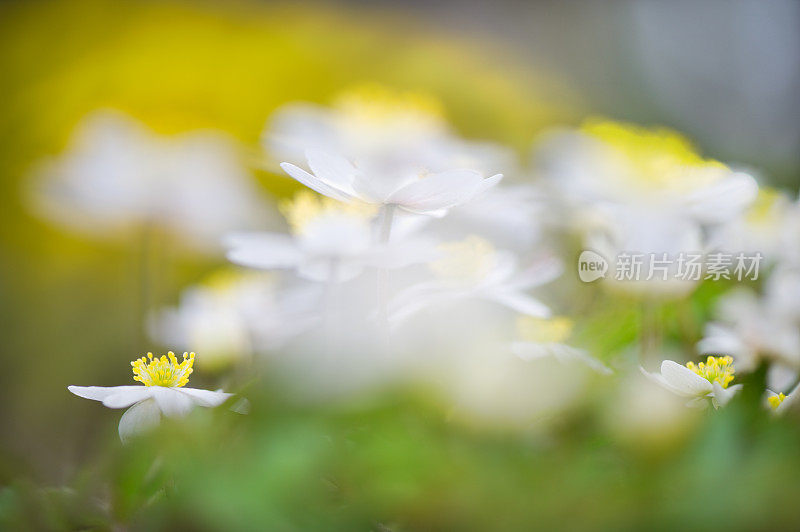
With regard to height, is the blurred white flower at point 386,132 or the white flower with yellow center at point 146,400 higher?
the blurred white flower at point 386,132

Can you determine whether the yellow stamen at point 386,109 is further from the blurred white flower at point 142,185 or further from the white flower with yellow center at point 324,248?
the white flower with yellow center at point 324,248

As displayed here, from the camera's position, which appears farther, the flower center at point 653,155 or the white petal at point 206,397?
the flower center at point 653,155

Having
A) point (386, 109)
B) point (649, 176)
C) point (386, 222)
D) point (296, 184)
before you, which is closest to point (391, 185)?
point (386, 222)

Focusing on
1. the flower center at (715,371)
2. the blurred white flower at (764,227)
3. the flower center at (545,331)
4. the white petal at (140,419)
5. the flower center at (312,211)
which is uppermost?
the blurred white flower at (764,227)

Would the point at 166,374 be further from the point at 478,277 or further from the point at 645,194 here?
the point at 645,194

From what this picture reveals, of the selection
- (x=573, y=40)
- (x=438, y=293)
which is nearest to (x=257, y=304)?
(x=438, y=293)

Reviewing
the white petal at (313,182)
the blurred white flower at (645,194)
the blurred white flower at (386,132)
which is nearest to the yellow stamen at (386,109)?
the blurred white flower at (386,132)
